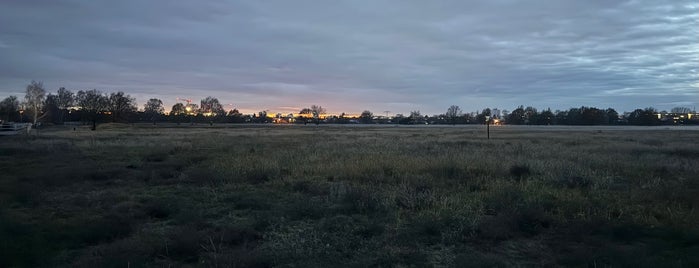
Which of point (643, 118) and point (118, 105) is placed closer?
point (118, 105)

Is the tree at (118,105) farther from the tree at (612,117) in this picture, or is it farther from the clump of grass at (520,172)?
the tree at (612,117)

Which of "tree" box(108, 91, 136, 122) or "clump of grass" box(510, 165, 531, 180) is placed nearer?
"clump of grass" box(510, 165, 531, 180)

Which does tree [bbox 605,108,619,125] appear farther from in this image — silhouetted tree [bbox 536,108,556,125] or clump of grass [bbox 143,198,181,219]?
clump of grass [bbox 143,198,181,219]

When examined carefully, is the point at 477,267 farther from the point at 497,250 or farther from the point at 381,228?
the point at 381,228

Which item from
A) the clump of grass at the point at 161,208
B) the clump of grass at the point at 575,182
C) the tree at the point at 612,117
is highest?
the tree at the point at 612,117

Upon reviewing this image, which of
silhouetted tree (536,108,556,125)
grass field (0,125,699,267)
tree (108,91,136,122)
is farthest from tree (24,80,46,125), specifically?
silhouetted tree (536,108,556,125)

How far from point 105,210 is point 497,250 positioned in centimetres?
905

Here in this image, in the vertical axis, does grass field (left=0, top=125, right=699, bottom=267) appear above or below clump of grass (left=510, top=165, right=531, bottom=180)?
below

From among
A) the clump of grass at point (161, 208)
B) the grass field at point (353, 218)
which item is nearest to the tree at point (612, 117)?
the grass field at point (353, 218)

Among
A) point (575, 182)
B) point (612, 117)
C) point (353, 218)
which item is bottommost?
point (353, 218)

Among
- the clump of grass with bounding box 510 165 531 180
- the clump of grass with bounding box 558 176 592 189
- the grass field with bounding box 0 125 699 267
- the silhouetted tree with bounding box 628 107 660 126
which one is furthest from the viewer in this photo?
the silhouetted tree with bounding box 628 107 660 126

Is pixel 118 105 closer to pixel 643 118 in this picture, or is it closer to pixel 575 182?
pixel 575 182

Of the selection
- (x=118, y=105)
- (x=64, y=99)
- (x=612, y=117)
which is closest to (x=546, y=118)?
(x=612, y=117)

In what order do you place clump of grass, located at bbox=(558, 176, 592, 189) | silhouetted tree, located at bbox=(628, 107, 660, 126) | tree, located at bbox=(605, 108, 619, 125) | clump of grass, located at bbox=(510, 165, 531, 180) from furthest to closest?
1. tree, located at bbox=(605, 108, 619, 125)
2. silhouetted tree, located at bbox=(628, 107, 660, 126)
3. clump of grass, located at bbox=(510, 165, 531, 180)
4. clump of grass, located at bbox=(558, 176, 592, 189)
